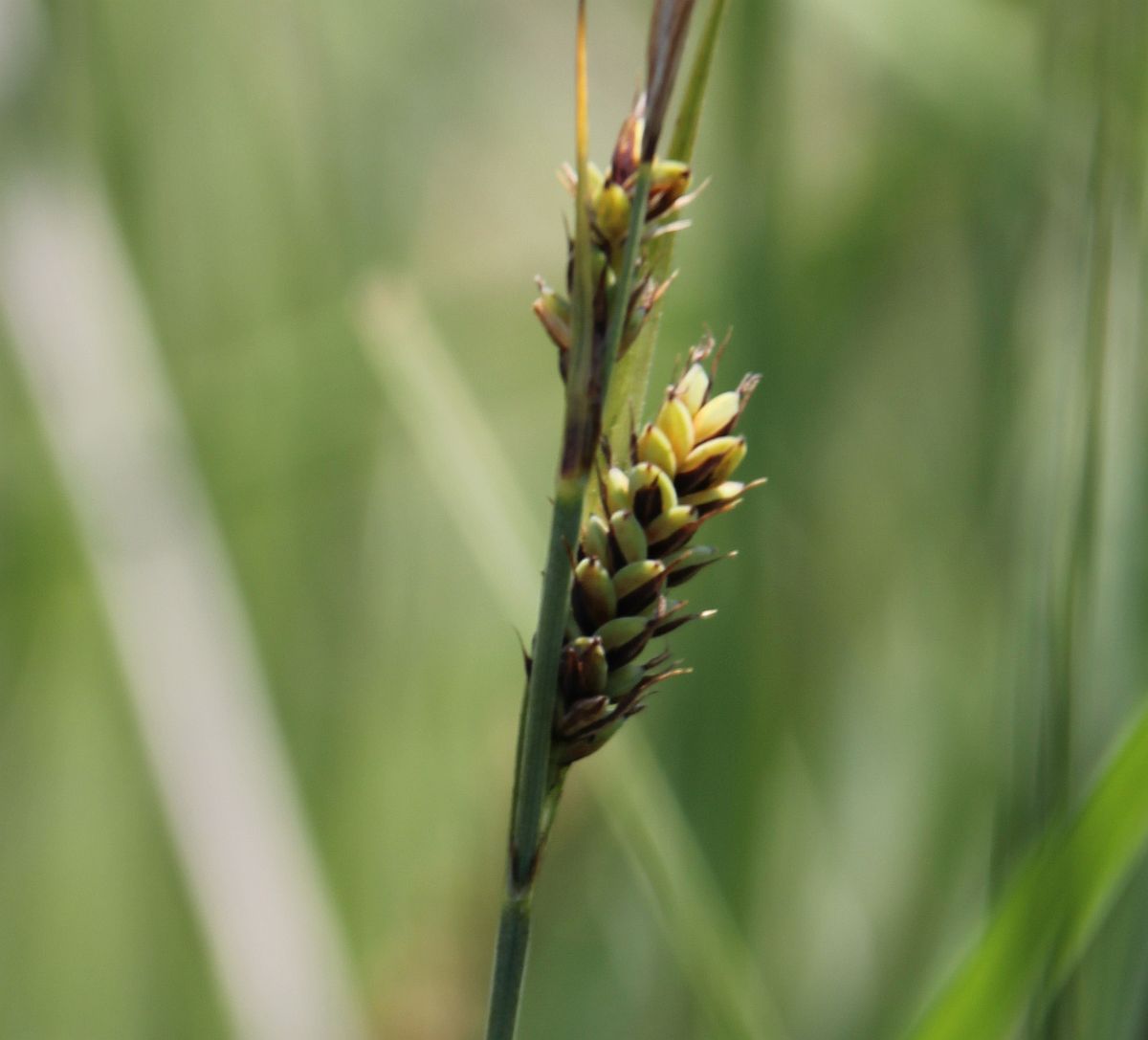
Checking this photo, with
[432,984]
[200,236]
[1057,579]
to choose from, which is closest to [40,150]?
[200,236]

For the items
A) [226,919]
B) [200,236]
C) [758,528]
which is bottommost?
[226,919]

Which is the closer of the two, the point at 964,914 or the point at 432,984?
the point at 964,914

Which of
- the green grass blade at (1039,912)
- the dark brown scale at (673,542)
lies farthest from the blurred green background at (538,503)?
the dark brown scale at (673,542)

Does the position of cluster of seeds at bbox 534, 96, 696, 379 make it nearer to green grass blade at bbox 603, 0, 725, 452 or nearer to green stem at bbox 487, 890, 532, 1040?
green grass blade at bbox 603, 0, 725, 452

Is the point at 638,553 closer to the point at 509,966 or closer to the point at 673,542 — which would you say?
the point at 673,542

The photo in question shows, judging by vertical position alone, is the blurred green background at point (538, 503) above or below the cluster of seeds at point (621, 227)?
below

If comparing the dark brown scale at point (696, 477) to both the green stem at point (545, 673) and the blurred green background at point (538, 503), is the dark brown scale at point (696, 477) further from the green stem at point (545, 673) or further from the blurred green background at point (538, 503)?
the blurred green background at point (538, 503)

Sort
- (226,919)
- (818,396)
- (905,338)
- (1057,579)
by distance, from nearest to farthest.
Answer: (1057,579) → (226,919) → (818,396) → (905,338)

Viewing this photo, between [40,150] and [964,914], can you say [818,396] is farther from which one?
[40,150]
